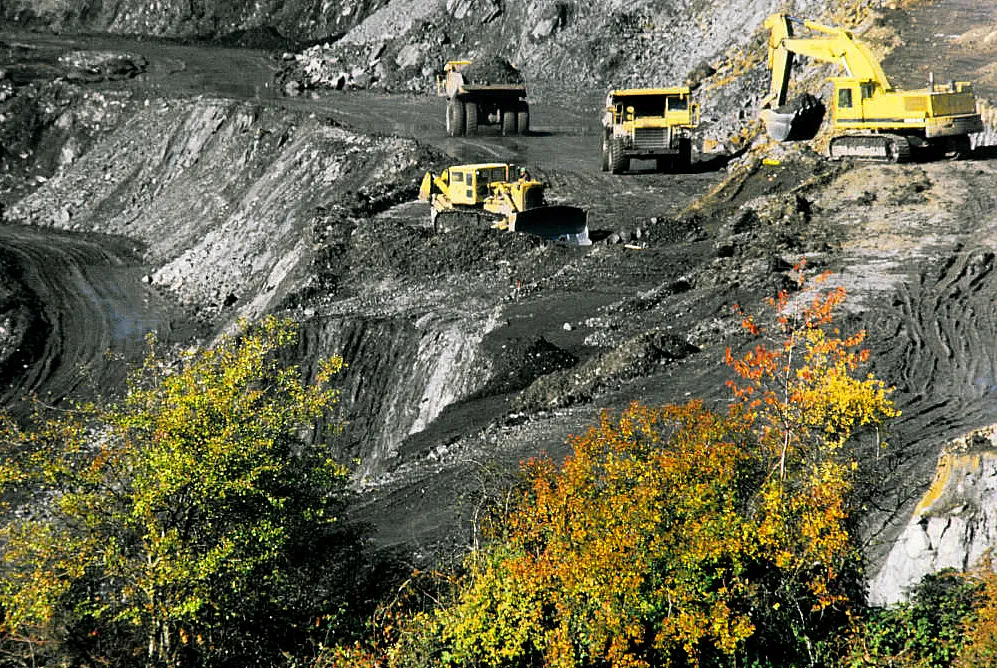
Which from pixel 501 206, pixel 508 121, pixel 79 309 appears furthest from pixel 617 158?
pixel 79 309

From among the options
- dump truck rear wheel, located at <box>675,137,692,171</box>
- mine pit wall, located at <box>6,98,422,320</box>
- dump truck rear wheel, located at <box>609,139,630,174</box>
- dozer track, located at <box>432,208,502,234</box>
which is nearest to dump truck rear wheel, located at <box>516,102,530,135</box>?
mine pit wall, located at <box>6,98,422,320</box>

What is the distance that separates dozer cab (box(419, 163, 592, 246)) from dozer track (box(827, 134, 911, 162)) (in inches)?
256

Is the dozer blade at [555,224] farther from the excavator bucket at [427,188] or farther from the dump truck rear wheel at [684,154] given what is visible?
the dump truck rear wheel at [684,154]

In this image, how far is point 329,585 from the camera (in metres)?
13.7

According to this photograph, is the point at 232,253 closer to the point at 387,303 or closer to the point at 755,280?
the point at 387,303

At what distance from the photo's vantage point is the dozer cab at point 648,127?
32.5 m

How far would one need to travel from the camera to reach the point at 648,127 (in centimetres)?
3266

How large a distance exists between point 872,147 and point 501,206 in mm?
9034

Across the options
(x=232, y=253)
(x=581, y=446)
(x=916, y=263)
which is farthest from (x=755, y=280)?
(x=232, y=253)

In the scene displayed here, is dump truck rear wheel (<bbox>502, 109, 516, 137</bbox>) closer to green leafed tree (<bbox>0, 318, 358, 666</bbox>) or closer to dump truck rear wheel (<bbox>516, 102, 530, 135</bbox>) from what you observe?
dump truck rear wheel (<bbox>516, 102, 530, 135</bbox>)

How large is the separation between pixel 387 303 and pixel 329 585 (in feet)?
40.0

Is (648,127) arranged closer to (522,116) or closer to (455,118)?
(522,116)

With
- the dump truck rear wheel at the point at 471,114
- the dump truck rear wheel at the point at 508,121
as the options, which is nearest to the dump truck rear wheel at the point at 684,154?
the dump truck rear wheel at the point at 508,121

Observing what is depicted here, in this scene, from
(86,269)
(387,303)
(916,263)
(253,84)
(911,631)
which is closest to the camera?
(911,631)
